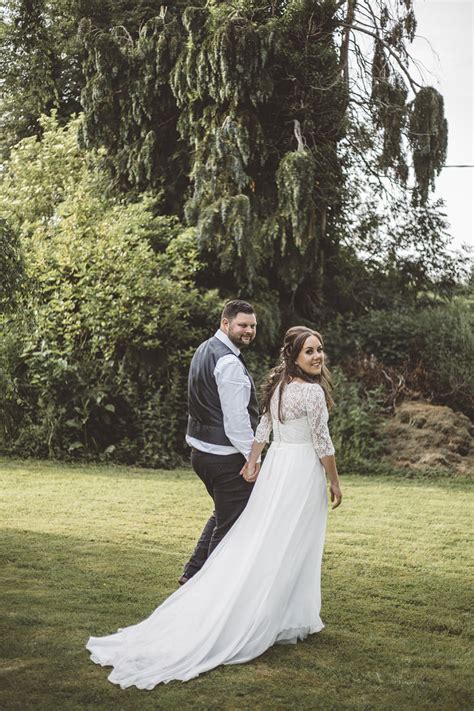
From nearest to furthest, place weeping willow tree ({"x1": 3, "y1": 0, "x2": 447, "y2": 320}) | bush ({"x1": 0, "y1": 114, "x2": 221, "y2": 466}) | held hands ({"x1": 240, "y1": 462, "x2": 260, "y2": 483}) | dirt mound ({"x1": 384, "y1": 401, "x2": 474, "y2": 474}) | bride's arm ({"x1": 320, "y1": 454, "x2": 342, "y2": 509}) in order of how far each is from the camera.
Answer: bride's arm ({"x1": 320, "y1": 454, "x2": 342, "y2": 509}) < held hands ({"x1": 240, "y1": 462, "x2": 260, "y2": 483}) < dirt mound ({"x1": 384, "y1": 401, "x2": 474, "y2": 474}) < bush ({"x1": 0, "y1": 114, "x2": 221, "y2": 466}) < weeping willow tree ({"x1": 3, "y1": 0, "x2": 447, "y2": 320})

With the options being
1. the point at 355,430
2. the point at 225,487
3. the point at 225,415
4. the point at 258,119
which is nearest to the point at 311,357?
the point at 225,415

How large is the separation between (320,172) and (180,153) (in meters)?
2.50

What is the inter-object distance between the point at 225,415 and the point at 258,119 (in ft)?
33.0

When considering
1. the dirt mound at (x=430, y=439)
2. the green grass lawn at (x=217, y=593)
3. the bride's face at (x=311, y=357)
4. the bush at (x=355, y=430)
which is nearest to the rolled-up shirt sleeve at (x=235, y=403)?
the bride's face at (x=311, y=357)

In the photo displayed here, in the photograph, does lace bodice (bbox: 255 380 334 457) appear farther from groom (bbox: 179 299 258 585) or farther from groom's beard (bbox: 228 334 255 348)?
groom's beard (bbox: 228 334 255 348)

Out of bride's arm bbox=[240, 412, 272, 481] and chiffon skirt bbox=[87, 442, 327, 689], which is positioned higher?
bride's arm bbox=[240, 412, 272, 481]

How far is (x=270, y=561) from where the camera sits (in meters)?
4.85


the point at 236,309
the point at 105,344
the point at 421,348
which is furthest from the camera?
the point at 421,348

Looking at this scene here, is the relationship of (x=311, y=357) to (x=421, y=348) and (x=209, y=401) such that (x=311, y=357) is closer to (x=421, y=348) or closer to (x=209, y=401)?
(x=209, y=401)

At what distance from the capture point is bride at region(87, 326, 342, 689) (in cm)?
460

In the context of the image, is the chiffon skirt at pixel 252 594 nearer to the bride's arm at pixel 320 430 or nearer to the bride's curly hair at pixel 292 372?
the bride's arm at pixel 320 430

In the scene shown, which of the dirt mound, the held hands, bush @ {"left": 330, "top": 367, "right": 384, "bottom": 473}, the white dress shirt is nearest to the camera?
the held hands

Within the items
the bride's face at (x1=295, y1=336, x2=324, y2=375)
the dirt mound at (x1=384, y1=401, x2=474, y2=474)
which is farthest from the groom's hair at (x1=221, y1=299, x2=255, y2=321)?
the dirt mound at (x1=384, y1=401, x2=474, y2=474)

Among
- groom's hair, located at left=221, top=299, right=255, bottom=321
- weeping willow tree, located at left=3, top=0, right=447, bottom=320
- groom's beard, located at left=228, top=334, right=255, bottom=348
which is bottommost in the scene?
groom's beard, located at left=228, top=334, right=255, bottom=348
